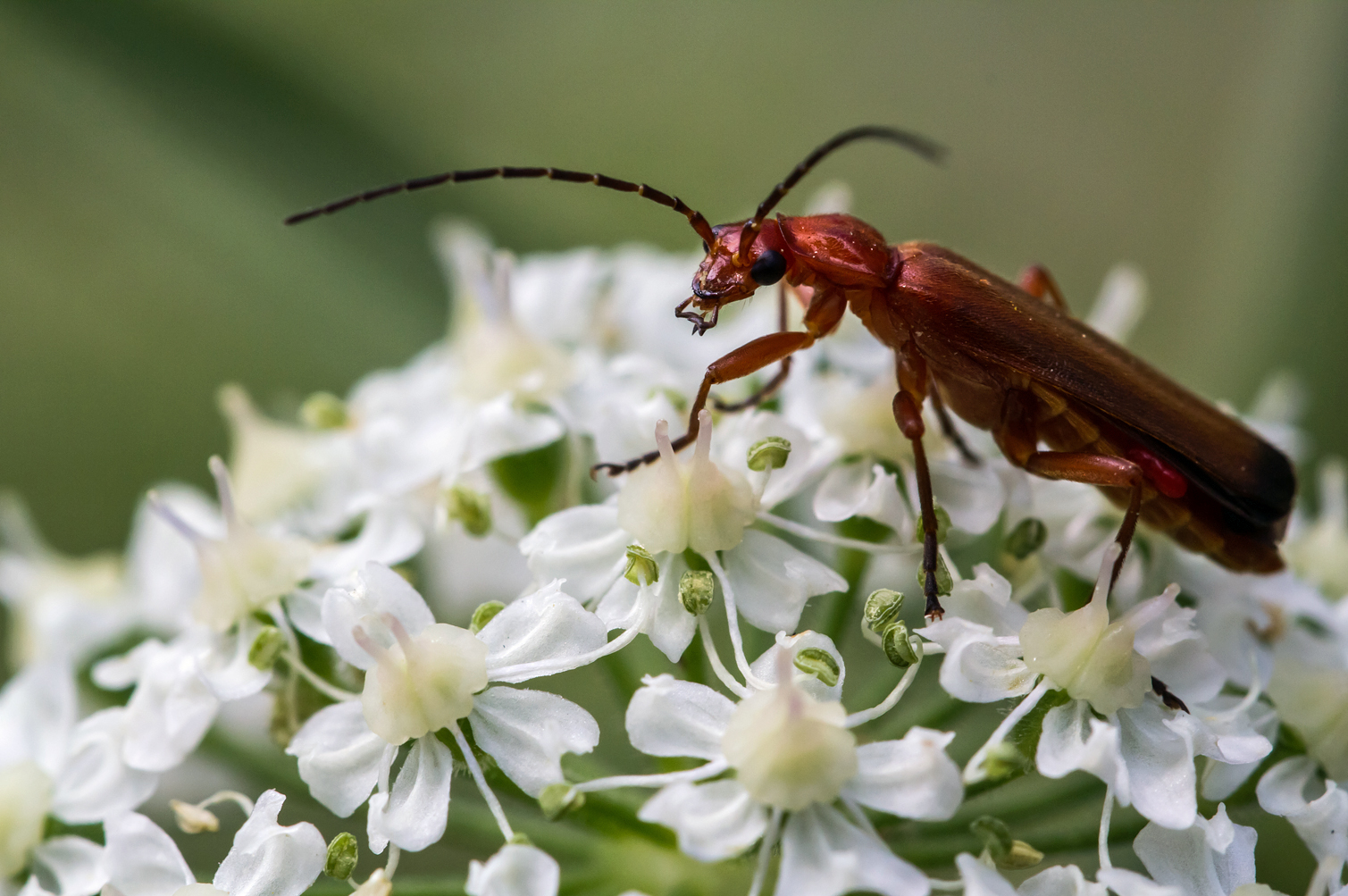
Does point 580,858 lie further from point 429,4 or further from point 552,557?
point 429,4

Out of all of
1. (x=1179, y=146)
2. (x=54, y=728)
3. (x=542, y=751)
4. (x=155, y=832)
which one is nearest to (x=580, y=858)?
(x=542, y=751)

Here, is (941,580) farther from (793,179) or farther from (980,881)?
(793,179)

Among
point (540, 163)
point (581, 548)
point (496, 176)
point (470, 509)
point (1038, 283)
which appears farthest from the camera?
point (540, 163)

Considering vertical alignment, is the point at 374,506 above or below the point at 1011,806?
above

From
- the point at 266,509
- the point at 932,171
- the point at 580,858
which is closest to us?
the point at 580,858

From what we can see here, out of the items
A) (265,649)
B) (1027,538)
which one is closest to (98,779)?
(265,649)

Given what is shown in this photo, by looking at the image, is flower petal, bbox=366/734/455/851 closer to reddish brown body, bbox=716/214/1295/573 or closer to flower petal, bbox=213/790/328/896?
flower petal, bbox=213/790/328/896
